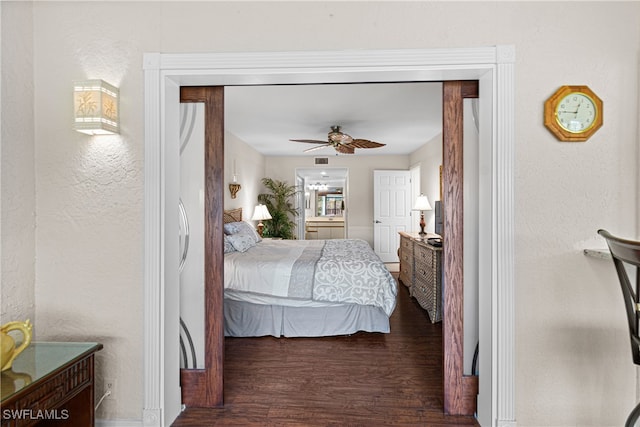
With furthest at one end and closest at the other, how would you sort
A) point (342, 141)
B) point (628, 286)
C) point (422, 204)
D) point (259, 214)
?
point (259, 214), point (422, 204), point (342, 141), point (628, 286)

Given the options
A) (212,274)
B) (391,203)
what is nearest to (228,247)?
(212,274)

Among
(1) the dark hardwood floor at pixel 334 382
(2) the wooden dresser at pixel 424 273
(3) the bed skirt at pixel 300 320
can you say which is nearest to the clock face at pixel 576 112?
(1) the dark hardwood floor at pixel 334 382

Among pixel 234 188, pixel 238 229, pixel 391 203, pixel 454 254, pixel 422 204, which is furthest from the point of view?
pixel 391 203

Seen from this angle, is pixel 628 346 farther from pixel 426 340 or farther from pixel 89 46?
pixel 89 46

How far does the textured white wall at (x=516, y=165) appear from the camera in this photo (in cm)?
177

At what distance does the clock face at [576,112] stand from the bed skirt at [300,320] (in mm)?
2264

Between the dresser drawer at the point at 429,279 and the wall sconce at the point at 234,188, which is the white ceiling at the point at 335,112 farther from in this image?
the dresser drawer at the point at 429,279

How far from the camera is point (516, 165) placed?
1797 millimetres

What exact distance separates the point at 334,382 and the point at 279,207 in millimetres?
4746

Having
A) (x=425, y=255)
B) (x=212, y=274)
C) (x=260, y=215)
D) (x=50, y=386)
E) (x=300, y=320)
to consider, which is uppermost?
(x=260, y=215)

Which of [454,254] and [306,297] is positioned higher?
[454,254]

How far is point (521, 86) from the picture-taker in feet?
5.88

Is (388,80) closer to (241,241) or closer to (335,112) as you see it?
(335,112)

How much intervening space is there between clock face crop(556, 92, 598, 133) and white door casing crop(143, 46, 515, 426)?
26 cm
